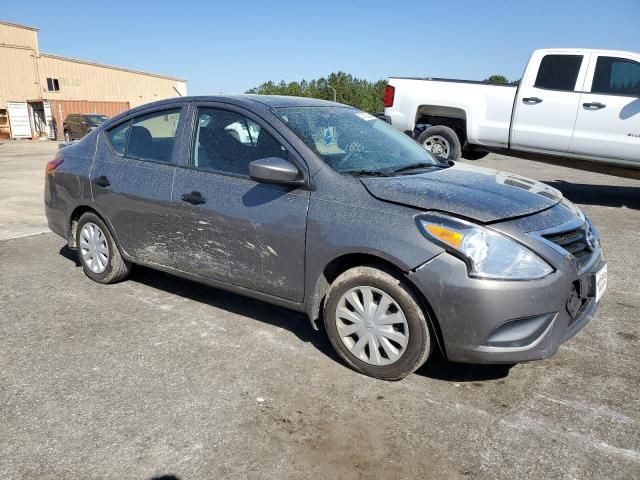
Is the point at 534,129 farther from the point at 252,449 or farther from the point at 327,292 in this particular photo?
the point at 252,449

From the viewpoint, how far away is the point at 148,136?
429 centimetres

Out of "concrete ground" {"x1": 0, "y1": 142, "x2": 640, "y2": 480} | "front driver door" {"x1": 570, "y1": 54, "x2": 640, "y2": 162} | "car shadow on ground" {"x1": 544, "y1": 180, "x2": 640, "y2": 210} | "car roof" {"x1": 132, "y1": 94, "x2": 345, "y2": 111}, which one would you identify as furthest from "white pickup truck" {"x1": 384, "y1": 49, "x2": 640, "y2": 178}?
"car roof" {"x1": 132, "y1": 94, "x2": 345, "y2": 111}

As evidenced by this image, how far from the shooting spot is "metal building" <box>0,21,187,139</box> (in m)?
32.8

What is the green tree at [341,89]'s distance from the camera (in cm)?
7862

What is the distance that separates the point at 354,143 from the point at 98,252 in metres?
2.50

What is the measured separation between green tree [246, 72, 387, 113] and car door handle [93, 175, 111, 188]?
7247cm

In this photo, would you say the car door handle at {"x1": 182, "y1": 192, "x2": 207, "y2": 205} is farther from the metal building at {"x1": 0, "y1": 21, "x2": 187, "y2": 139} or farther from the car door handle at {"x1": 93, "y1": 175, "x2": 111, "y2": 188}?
the metal building at {"x1": 0, "y1": 21, "x2": 187, "y2": 139}

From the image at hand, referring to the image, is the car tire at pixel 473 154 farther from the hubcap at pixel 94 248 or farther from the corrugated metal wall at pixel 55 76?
the corrugated metal wall at pixel 55 76

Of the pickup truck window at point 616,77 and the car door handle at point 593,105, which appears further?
the car door handle at point 593,105

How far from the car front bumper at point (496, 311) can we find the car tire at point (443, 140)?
654cm

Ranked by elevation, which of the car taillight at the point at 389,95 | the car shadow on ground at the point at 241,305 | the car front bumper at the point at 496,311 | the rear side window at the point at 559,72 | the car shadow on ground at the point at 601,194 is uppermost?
the rear side window at the point at 559,72

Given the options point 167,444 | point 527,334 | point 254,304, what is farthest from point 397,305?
point 254,304

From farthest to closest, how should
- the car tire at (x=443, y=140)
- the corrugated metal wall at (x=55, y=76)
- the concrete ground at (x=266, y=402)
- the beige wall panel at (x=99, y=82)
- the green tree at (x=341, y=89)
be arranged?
the green tree at (x=341, y=89) < the beige wall panel at (x=99, y=82) < the corrugated metal wall at (x=55, y=76) < the car tire at (x=443, y=140) < the concrete ground at (x=266, y=402)

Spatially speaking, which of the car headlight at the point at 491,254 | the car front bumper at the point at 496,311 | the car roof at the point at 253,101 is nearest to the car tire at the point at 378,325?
the car front bumper at the point at 496,311
